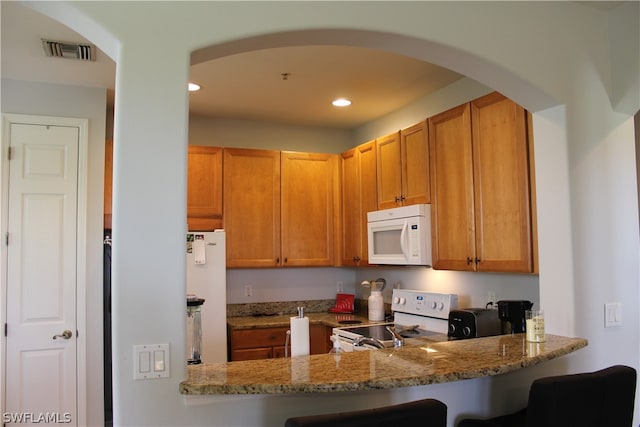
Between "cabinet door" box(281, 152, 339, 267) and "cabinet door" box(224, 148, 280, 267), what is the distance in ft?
0.28

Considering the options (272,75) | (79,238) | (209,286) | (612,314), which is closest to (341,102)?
(272,75)

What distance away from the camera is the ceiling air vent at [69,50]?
287 centimetres

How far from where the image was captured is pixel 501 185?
112 inches

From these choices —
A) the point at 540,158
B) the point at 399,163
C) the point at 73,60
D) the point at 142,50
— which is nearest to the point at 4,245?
the point at 73,60

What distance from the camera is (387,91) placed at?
3.82 metres

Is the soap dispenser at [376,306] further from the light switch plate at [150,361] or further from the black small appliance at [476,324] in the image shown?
the light switch plate at [150,361]

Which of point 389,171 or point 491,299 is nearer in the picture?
point 491,299

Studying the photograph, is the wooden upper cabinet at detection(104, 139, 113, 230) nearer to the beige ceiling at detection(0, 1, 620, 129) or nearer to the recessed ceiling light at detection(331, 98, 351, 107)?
the beige ceiling at detection(0, 1, 620, 129)

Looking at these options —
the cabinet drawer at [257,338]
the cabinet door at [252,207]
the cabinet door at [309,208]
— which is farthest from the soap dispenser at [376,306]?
the cabinet door at [252,207]

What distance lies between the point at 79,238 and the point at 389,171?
226 centimetres

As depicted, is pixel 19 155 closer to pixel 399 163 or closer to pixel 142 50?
pixel 142 50

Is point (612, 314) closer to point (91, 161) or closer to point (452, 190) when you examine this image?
point (452, 190)

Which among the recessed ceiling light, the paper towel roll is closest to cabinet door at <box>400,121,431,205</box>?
the recessed ceiling light

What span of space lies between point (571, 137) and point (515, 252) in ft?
2.16
